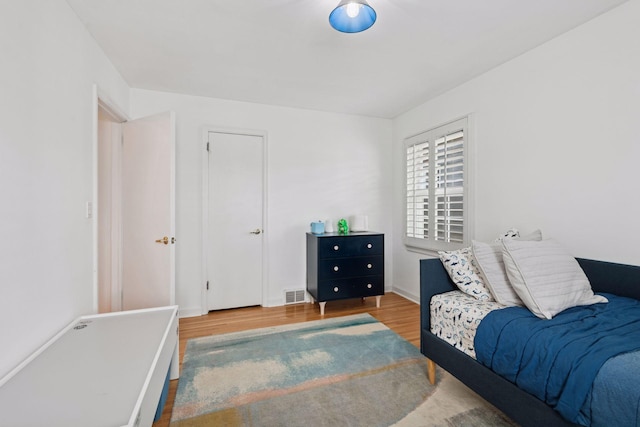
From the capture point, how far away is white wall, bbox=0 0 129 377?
128 centimetres

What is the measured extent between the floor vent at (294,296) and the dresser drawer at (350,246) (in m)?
0.71

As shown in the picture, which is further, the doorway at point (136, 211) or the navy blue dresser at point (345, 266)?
the navy blue dresser at point (345, 266)

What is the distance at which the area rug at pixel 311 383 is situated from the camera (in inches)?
65.0

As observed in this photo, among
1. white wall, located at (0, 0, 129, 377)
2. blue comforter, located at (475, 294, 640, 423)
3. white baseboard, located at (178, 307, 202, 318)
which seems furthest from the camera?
white baseboard, located at (178, 307, 202, 318)

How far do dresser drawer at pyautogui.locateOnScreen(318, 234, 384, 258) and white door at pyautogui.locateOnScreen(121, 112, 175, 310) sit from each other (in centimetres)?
150

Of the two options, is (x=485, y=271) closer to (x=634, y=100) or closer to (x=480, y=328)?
(x=480, y=328)

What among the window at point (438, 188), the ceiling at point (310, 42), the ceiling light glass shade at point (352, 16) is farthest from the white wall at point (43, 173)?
the window at point (438, 188)

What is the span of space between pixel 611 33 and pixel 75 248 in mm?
3640

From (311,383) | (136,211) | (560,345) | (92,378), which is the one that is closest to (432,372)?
(311,383)

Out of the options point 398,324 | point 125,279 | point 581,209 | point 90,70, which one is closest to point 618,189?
point 581,209

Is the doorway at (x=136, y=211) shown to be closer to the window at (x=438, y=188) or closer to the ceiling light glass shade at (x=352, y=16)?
the ceiling light glass shade at (x=352, y=16)

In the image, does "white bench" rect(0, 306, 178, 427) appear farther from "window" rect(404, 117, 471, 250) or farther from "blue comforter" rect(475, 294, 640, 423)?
"window" rect(404, 117, 471, 250)

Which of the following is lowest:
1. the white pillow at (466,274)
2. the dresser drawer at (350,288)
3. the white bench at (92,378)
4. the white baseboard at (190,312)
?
the white baseboard at (190,312)

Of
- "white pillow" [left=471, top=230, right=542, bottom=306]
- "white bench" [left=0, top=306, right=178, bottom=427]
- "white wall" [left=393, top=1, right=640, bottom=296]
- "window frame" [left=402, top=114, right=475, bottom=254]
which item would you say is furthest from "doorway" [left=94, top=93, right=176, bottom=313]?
"white wall" [left=393, top=1, right=640, bottom=296]
